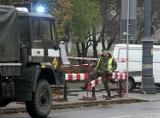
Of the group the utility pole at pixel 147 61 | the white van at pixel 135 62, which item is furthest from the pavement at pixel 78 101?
the white van at pixel 135 62

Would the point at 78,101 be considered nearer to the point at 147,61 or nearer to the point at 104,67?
the point at 104,67

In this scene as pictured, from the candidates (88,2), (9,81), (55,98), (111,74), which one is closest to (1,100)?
(9,81)

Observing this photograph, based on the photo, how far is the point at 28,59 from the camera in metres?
13.9

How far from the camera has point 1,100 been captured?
1328 cm

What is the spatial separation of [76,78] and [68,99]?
1.06 meters

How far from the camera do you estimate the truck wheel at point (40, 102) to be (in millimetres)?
13891

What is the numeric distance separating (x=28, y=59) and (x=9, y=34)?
0.91 metres

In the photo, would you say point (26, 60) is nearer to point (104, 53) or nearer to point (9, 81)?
point (9, 81)

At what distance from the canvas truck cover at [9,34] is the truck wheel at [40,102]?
1179 millimetres

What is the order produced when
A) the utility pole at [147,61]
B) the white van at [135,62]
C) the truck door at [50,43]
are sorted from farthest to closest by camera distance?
1. the white van at [135,62]
2. the utility pole at [147,61]
3. the truck door at [50,43]

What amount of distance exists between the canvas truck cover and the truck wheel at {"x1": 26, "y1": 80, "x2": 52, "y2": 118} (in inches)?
46.4

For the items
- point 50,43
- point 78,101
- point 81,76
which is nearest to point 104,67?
point 81,76

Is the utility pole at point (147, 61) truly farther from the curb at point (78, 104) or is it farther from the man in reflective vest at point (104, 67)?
the man in reflective vest at point (104, 67)

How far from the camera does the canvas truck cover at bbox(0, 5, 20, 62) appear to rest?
13148 mm
